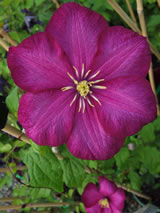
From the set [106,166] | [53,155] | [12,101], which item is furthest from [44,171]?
[106,166]

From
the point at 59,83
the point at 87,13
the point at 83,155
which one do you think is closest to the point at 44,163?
the point at 83,155

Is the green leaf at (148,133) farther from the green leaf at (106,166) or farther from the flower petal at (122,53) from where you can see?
the flower petal at (122,53)

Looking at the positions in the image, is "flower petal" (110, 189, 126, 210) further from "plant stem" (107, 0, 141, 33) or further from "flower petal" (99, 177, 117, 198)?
"plant stem" (107, 0, 141, 33)

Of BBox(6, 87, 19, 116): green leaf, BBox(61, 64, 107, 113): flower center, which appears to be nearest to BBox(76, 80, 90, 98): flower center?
BBox(61, 64, 107, 113): flower center

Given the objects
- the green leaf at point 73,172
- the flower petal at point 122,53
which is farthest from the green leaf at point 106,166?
the flower petal at point 122,53

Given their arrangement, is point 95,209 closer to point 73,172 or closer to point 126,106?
point 73,172

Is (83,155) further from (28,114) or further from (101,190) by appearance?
(101,190)
